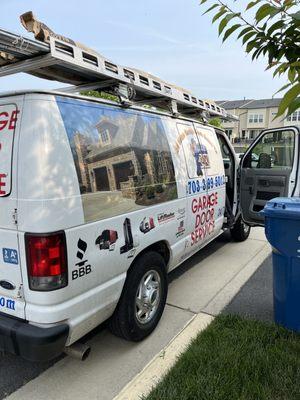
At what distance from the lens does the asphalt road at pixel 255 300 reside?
3.79 metres

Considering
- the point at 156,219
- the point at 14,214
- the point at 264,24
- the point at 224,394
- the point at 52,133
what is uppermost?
the point at 264,24

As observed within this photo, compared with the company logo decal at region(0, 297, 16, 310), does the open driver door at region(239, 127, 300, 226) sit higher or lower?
higher

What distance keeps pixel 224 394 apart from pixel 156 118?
8.12 ft

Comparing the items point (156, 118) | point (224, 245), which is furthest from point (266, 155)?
point (156, 118)

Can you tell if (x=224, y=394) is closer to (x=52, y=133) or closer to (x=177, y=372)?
(x=177, y=372)

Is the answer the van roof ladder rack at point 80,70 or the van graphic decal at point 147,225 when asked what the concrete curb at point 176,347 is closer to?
the van graphic decal at point 147,225

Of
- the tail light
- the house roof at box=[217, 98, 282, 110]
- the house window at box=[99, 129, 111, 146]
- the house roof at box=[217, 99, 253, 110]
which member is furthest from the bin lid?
the house roof at box=[217, 99, 253, 110]

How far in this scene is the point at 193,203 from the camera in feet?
13.5

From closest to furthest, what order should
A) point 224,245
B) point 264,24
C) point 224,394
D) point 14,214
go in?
point 264,24, point 14,214, point 224,394, point 224,245

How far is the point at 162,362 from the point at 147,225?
45.1 inches

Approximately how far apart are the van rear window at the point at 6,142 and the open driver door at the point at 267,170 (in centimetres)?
399

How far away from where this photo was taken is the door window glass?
Result: 521 centimetres

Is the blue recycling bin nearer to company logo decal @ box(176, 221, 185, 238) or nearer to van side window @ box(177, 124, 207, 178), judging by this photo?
company logo decal @ box(176, 221, 185, 238)

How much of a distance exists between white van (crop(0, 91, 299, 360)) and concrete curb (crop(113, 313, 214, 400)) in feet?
0.92
